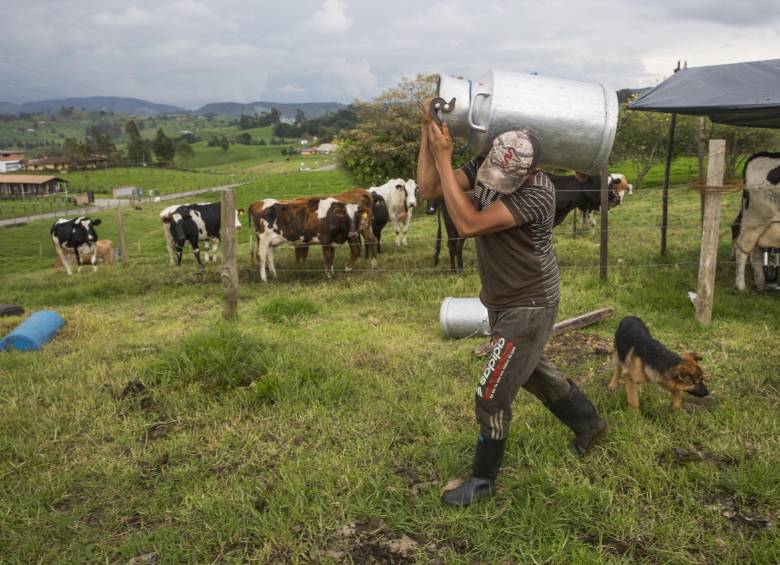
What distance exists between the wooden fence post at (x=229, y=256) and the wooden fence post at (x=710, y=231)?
5.07 meters

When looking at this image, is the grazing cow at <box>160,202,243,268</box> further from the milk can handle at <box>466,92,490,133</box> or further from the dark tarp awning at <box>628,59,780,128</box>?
the milk can handle at <box>466,92,490,133</box>

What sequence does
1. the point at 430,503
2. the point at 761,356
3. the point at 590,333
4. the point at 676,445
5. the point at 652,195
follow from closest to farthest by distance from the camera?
the point at 430,503, the point at 676,445, the point at 761,356, the point at 590,333, the point at 652,195

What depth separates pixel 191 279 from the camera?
37.3 ft

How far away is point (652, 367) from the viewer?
4.17 meters

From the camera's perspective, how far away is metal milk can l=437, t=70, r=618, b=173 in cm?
314

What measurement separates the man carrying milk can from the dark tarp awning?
488 cm

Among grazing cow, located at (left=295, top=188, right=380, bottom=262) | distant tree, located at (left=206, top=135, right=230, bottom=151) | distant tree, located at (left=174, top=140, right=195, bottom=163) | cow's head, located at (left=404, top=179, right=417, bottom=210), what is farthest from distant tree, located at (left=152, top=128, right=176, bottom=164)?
grazing cow, located at (left=295, top=188, right=380, bottom=262)

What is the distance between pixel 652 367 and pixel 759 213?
16.8ft

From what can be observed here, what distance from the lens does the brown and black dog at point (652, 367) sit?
4043mm

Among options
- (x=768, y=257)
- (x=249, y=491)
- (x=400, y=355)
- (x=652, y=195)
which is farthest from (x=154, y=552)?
(x=652, y=195)

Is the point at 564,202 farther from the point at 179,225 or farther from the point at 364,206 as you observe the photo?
the point at 179,225

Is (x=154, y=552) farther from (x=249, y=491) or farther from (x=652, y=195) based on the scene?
(x=652, y=195)

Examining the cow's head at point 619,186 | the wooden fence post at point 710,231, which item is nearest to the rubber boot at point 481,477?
the wooden fence post at point 710,231

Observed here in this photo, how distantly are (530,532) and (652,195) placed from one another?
26.1 metres
